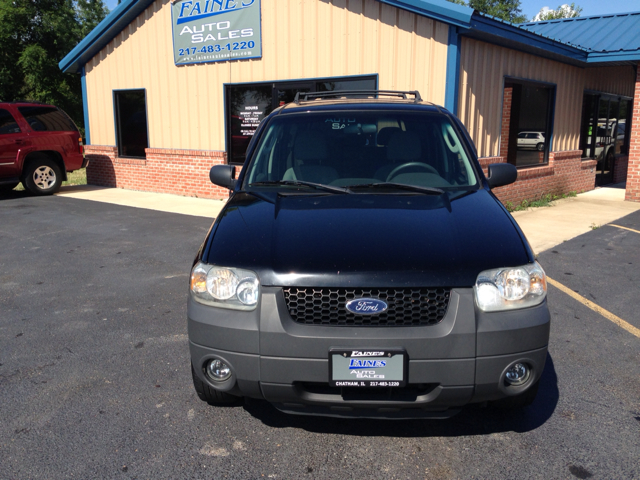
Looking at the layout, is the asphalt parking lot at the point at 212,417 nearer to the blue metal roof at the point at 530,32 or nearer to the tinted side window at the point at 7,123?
the blue metal roof at the point at 530,32

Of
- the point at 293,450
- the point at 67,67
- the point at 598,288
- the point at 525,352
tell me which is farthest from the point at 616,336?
the point at 67,67

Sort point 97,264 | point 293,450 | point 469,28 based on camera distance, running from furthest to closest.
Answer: point 469,28 → point 97,264 → point 293,450

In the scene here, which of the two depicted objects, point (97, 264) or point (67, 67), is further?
point (67, 67)

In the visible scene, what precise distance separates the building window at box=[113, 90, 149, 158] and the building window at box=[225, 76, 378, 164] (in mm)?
2913

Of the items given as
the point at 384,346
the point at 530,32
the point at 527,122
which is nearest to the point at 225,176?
the point at 384,346

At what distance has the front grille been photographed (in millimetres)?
2654

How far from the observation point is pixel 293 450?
293 cm

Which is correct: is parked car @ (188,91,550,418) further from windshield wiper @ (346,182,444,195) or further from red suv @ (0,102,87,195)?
red suv @ (0,102,87,195)

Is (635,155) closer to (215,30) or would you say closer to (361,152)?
(215,30)

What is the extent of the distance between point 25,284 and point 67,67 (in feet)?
37.4

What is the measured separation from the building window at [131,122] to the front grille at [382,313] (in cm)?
1260

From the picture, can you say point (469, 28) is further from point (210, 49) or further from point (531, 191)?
point (210, 49)

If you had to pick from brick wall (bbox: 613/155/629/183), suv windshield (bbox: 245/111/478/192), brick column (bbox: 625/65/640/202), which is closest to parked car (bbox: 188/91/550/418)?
suv windshield (bbox: 245/111/478/192)

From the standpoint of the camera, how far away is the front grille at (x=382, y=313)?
2654 mm
